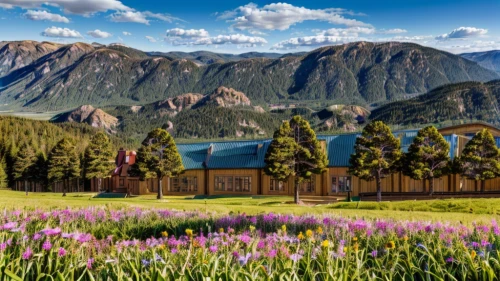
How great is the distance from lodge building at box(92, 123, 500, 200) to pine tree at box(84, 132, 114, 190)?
39.8 feet

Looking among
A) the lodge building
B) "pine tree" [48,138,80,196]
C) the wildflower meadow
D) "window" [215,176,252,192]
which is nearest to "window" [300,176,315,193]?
the lodge building

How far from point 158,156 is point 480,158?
31021 mm

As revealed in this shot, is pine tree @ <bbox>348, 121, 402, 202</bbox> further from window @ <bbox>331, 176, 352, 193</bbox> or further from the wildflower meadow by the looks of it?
the wildflower meadow

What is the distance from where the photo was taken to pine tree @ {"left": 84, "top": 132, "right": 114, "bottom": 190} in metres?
71.3

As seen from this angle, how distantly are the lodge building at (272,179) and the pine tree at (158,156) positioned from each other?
5206 mm

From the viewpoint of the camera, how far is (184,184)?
56.6 metres

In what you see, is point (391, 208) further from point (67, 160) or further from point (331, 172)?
point (67, 160)

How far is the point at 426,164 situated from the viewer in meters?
39.6

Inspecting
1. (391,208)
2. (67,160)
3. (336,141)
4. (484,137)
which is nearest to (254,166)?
(336,141)

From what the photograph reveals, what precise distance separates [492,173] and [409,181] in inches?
323

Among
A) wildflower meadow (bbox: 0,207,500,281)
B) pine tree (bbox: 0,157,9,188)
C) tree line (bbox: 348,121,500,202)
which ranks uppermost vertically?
tree line (bbox: 348,121,500,202)

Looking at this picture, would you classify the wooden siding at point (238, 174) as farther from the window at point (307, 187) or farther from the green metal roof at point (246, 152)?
the window at point (307, 187)

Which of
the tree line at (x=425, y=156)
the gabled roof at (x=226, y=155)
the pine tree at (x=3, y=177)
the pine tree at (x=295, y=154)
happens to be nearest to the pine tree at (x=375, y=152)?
the tree line at (x=425, y=156)

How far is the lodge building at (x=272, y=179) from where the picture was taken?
4488 centimetres
